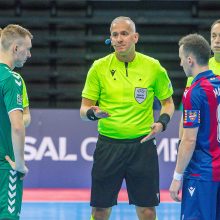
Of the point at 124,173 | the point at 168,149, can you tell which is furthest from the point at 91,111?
the point at 168,149

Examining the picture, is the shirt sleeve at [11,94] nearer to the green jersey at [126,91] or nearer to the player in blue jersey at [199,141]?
the player in blue jersey at [199,141]

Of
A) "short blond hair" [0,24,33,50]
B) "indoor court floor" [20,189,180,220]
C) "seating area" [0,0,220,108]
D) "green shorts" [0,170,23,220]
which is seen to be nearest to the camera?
"green shorts" [0,170,23,220]

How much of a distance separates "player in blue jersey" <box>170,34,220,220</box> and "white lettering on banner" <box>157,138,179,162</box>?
545 centimetres

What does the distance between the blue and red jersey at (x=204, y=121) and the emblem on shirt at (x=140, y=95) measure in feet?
4.46

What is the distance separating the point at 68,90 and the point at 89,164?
3909 millimetres

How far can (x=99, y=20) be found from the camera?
14.1 m

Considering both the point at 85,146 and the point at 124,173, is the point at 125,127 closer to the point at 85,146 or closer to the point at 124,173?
the point at 124,173

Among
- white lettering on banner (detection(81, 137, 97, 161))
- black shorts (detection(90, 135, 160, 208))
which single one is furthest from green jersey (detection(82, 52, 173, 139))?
white lettering on banner (detection(81, 137, 97, 161))

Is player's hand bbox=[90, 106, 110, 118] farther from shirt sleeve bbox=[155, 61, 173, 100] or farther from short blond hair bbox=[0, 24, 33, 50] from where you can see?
short blond hair bbox=[0, 24, 33, 50]

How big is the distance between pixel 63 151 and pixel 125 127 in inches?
172

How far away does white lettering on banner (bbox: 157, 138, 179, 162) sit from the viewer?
402 inches

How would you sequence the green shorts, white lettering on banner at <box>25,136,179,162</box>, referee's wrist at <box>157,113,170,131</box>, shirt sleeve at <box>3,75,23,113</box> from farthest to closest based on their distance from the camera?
white lettering on banner at <box>25,136,179,162</box> → referee's wrist at <box>157,113,170,131</box> → the green shorts → shirt sleeve at <box>3,75,23,113</box>

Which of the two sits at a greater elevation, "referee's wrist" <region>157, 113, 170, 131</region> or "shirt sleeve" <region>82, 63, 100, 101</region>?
"shirt sleeve" <region>82, 63, 100, 101</region>

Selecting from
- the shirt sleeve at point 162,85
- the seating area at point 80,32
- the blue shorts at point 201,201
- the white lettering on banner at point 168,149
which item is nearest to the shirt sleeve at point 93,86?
the shirt sleeve at point 162,85
